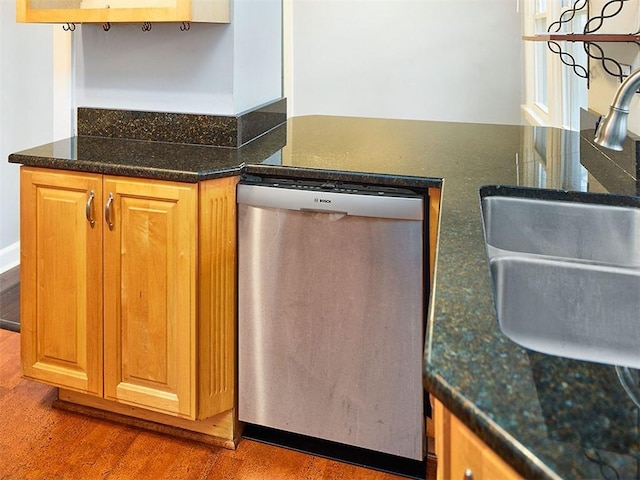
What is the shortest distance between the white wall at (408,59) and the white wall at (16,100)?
1694mm

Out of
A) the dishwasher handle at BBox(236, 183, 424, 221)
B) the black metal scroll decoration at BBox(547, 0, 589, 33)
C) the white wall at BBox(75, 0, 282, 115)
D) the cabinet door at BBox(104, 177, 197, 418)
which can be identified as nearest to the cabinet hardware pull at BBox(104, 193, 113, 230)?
the cabinet door at BBox(104, 177, 197, 418)

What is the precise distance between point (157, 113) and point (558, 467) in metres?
1.92

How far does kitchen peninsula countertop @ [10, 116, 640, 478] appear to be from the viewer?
48cm

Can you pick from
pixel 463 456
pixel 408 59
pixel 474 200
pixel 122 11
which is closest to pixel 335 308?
pixel 474 200

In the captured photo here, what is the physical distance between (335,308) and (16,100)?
2.64 m

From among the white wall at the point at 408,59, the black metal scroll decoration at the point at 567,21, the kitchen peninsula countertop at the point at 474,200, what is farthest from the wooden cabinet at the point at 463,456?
the white wall at the point at 408,59

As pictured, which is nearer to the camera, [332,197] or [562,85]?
[332,197]

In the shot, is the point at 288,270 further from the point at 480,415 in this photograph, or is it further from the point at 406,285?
the point at 480,415

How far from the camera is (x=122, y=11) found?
175cm

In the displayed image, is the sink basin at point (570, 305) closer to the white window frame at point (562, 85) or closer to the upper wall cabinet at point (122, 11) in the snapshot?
the upper wall cabinet at point (122, 11)

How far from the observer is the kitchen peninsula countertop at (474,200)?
48cm

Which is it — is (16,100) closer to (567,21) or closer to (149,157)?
(149,157)

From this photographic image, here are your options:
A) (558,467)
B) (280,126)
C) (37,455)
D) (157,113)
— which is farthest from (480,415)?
(280,126)

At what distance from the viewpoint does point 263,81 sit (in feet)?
7.42
